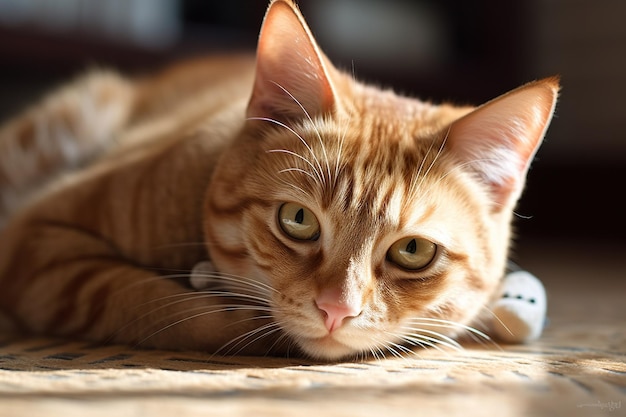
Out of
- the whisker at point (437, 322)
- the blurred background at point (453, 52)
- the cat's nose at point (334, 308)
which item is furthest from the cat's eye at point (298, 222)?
the blurred background at point (453, 52)

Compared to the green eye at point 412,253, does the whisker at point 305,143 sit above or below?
above

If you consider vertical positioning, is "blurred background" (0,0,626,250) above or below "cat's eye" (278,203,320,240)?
above

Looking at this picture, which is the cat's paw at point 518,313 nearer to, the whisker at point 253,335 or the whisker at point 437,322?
the whisker at point 437,322

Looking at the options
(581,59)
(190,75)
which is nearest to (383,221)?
(190,75)

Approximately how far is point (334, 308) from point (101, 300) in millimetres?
648

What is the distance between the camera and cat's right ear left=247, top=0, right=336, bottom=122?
4.88ft

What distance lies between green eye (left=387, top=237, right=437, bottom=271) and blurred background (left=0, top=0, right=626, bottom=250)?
2701 mm


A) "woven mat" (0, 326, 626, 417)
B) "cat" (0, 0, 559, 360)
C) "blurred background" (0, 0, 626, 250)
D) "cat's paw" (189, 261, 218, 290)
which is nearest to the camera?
"woven mat" (0, 326, 626, 417)

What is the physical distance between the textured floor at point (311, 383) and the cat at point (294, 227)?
0.08 m

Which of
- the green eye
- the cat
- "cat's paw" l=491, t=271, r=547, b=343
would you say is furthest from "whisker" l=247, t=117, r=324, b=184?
"cat's paw" l=491, t=271, r=547, b=343

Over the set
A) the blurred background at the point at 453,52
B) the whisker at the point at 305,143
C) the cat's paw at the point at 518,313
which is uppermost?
the blurred background at the point at 453,52

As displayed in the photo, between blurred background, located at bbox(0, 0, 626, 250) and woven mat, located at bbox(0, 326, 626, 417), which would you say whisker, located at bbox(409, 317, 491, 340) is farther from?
blurred background, located at bbox(0, 0, 626, 250)

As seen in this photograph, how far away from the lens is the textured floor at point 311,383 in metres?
1.03

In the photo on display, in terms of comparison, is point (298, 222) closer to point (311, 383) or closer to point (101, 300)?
point (311, 383)
